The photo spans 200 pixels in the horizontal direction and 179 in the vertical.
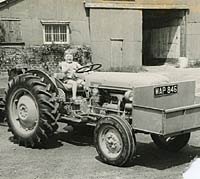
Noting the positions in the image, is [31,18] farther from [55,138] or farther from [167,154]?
[167,154]

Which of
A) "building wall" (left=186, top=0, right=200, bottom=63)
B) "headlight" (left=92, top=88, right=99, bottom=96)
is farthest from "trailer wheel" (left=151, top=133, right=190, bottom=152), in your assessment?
"building wall" (left=186, top=0, right=200, bottom=63)

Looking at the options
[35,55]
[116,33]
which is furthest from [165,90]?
[116,33]

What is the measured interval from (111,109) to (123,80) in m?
0.52

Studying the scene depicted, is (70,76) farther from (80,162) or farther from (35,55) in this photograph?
(35,55)

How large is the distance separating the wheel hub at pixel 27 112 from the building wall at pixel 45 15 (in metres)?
12.8

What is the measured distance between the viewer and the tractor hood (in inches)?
270

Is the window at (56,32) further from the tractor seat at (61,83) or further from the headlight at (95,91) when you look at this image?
the headlight at (95,91)

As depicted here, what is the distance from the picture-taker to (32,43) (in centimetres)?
2056

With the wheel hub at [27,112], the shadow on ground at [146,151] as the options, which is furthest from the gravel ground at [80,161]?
the wheel hub at [27,112]

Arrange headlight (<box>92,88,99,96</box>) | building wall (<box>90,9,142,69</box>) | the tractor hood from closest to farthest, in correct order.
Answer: the tractor hood, headlight (<box>92,88,99,96</box>), building wall (<box>90,9,142,69</box>)

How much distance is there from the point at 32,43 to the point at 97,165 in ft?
48.5

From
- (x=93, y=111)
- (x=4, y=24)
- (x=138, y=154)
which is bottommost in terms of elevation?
(x=138, y=154)

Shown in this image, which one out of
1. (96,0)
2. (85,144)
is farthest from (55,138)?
(96,0)

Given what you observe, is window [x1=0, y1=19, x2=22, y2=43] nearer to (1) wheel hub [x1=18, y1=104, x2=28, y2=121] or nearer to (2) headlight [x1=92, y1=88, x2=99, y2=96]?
(1) wheel hub [x1=18, y1=104, x2=28, y2=121]
